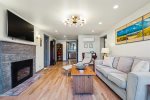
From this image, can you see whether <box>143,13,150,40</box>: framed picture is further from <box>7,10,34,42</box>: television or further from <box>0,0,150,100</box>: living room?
<box>7,10,34,42</box>: television

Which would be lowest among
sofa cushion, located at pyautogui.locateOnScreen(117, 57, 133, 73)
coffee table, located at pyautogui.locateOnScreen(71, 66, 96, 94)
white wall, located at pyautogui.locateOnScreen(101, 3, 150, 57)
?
coffee table, located at pyautogui.locateOnScreen(71, 66, 96, 94)

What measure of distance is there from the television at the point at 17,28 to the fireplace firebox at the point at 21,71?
2.96 ft

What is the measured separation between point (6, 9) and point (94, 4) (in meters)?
2.53

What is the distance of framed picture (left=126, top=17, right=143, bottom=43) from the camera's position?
3.35 meters

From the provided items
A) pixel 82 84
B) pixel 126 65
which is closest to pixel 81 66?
pixel 82 84

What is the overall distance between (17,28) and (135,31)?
3.86m

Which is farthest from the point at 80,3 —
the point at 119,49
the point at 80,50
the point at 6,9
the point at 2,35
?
the point at 80,50

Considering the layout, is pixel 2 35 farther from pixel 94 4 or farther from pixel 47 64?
pixel 47 64

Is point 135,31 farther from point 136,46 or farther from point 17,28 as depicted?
point 17,28

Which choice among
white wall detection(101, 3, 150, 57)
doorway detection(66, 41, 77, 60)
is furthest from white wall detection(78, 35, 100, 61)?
doorway detection(66, 41, 77, 60)

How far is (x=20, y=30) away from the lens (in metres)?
3.85

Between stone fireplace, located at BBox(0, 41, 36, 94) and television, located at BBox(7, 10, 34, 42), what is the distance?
11.7 inches

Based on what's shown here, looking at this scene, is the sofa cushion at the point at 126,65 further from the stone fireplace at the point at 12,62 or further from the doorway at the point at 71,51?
the doorway at the point at 71,51

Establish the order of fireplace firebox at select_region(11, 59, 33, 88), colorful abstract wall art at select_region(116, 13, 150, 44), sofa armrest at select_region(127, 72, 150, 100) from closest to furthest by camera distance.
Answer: sofa armrest at select_region(127, 72, 150, 100) → colorful abstract wall art at select_region(116, 13, 150, 44) → fireplace firebox at select_region(11, 59, 33, 88)
